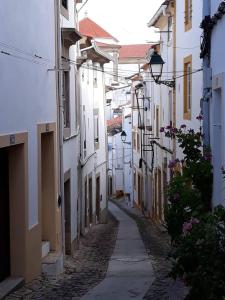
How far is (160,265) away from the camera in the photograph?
13.9m

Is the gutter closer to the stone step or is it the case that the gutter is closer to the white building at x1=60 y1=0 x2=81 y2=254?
the white building at x1=60 y1=0 x2=81 y2=254

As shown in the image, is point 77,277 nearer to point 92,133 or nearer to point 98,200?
point 92,133

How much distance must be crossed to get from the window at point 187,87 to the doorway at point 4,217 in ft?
21.5

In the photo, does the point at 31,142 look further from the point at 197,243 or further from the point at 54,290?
the point at 197,243

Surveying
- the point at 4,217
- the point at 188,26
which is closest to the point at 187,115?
the point at 188,26

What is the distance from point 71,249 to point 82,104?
6.64 m

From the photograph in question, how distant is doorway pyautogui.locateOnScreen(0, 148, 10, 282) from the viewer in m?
10.2

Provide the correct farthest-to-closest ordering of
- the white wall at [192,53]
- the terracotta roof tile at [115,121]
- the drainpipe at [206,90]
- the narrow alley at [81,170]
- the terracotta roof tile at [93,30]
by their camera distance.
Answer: the terracotta roof tile at [93,30] < the terracotta roof tile at [115,121] < the white wall at [192,53] < the drainpipe at [206,90] < the narrow alley at [81,170]

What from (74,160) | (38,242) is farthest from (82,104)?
(38,242)

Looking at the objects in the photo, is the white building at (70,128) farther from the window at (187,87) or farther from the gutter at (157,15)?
the gutter at (157,15)

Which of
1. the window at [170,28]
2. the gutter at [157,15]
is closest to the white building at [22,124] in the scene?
the window at [170,28]

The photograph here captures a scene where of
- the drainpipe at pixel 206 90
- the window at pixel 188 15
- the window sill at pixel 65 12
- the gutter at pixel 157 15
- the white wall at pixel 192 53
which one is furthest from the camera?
the gutter at pixel 157 15

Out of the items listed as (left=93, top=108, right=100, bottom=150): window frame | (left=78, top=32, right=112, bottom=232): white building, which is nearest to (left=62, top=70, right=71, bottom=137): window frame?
(left=78, top=32, right=112, bottom=232): white building

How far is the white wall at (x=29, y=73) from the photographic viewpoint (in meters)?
9.20
